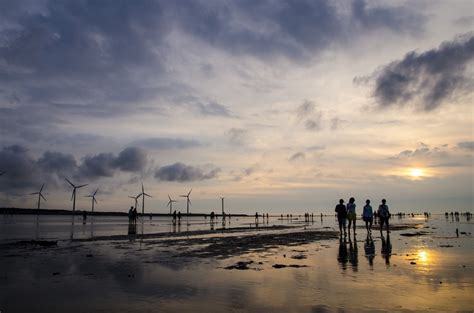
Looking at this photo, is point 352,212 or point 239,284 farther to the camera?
point 352,212

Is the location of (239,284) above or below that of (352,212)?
below

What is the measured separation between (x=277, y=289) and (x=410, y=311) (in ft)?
11.5

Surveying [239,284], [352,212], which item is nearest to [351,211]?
[352,212]

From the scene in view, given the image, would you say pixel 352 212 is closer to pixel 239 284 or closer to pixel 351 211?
pixel 351 211

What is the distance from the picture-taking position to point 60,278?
1224 centimetres

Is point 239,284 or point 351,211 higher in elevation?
point 351,211

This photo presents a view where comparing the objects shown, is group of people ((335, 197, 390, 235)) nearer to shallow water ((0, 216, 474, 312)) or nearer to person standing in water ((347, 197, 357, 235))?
person standing in water ((347, 197, 357, 235))

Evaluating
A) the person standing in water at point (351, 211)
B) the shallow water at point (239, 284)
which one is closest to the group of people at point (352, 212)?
the person standing in water at point (351, 211)

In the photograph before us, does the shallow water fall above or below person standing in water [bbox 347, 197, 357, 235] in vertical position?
below

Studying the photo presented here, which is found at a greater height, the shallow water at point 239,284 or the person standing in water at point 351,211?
the person standing in water at point 351,211

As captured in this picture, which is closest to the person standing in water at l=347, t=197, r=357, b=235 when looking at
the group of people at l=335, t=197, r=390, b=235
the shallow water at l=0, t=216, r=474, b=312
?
the group of people at l=335, t=197, r=390, b=235

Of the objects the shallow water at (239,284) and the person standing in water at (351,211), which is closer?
the shallow water at (239,284)

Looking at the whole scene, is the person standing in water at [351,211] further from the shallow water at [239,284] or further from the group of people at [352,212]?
the shallow water at [239,284]

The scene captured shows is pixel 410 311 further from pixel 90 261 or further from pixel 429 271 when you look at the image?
pixel 90 261
